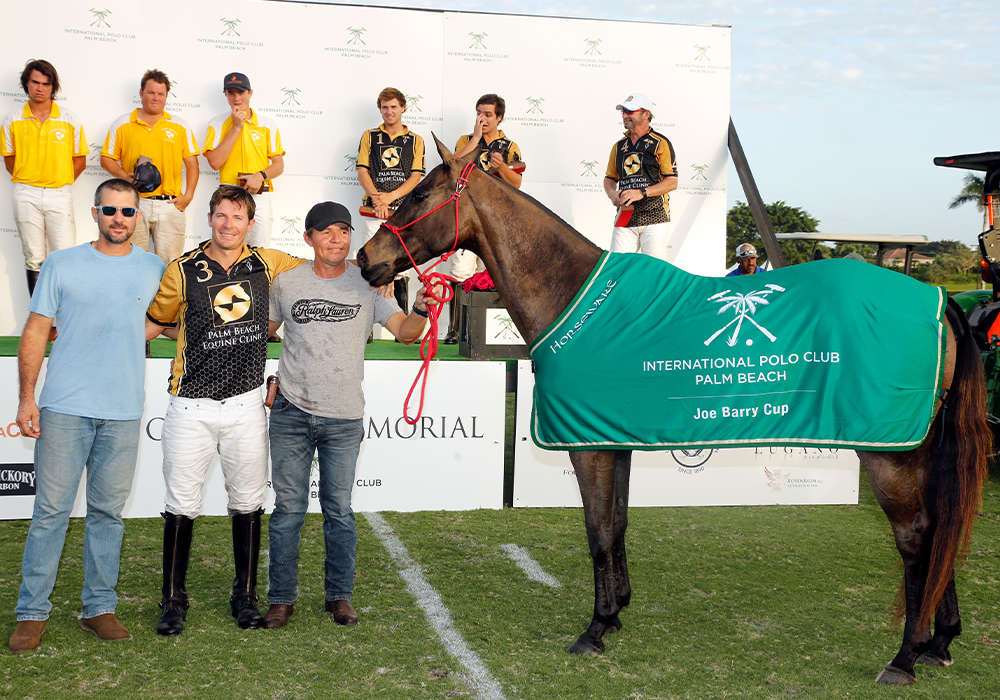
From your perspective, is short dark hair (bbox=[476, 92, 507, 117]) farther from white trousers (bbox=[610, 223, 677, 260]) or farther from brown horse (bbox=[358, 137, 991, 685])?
brown horse (bbox=[358, 137, 991, 685])

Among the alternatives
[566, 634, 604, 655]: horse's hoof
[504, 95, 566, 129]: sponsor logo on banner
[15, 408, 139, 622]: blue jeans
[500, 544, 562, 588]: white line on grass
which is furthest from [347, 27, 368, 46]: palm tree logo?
[566, 634, 604, 655]: horse's hoof

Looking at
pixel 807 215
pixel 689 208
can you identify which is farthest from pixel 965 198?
pixel 689 208

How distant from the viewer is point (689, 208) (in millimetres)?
11062

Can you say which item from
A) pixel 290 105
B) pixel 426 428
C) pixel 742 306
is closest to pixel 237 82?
pixel 290 105

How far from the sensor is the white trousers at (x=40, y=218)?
8430 millimetres

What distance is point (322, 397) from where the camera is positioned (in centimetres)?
438

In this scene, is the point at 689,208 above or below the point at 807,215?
below

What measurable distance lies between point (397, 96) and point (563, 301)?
567 centimetres

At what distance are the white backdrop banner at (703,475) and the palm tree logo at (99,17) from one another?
249 inches

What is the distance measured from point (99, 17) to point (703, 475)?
26.0 ft

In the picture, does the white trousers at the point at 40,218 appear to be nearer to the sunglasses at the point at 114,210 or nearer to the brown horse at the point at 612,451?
the sunglasses at the point at 114,210

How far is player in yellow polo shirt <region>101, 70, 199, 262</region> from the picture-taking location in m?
8.58

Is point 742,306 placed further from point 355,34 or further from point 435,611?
point 355,34

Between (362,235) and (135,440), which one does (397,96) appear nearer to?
(362,235)
